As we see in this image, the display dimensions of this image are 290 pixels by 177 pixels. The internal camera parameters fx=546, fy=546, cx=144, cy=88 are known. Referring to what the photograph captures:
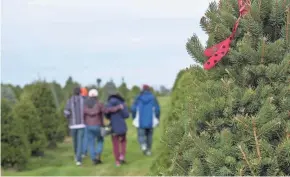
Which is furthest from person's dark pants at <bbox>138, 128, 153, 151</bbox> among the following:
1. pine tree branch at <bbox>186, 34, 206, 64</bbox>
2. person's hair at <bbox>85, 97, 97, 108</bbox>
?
pine tree branch at <bbox>186, 34, 206, 64</bbox>

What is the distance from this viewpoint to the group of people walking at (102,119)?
11172 millimetres

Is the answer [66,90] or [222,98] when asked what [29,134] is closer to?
[222,98]

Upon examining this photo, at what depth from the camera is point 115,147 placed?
446 inches

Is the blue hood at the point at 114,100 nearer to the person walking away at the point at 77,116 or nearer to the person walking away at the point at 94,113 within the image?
the person walking away at the point at 94,113

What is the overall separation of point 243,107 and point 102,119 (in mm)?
9201

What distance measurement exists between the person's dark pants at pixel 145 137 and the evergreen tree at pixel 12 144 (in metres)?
2.53

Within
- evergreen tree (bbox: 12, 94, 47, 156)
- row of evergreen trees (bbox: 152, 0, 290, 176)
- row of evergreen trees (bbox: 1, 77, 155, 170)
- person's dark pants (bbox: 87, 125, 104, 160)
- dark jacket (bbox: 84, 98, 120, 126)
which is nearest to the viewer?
row of evergreen trees (bbox: 152, 0, 290, 176)

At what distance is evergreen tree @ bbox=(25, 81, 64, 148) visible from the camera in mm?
15586

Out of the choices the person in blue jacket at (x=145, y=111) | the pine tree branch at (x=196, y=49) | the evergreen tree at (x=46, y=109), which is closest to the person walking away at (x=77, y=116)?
the person in blue jacket at (x=145, y=111)

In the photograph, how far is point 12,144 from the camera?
1186cm

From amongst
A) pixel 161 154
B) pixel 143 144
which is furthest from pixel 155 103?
pixel 161 154

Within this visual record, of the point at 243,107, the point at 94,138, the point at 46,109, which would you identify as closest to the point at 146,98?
the point at 94,138

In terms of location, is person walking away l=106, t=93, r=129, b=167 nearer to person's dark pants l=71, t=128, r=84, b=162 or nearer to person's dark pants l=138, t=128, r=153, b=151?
person's dark pants l=71, t=128, r=84, b=162

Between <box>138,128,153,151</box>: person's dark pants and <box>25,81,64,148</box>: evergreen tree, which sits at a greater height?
<box>25,81,64,148</box>: evergreen tree
